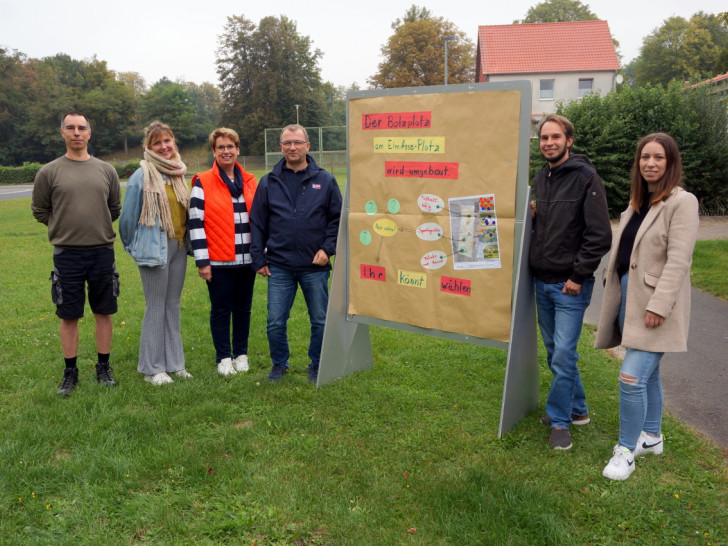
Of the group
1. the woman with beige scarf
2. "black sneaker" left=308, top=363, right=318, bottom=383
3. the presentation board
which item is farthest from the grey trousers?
the presentation board

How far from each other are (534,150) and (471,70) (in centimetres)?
4841

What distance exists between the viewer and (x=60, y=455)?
3809 mm

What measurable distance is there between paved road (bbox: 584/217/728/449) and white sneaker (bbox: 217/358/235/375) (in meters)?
3.64

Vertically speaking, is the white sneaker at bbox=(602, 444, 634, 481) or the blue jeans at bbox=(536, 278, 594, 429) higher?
the blue jeans at bbox=(536, 278, 594, 429)

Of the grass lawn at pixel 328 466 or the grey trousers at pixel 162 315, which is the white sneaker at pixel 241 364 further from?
the grey trousers at pixel 162 315

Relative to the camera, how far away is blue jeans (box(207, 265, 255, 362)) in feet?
17.0

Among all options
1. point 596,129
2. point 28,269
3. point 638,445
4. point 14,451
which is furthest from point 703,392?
point 596,129

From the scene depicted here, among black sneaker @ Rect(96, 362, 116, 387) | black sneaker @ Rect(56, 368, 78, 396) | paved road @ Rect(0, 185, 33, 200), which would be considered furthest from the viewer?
paved road @ Rect(0, 185, 33, 200)

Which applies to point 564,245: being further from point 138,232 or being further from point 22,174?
point 22,174

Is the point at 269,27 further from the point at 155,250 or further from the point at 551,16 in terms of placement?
the point at 155,250

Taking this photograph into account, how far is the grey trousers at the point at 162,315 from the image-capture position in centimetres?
500

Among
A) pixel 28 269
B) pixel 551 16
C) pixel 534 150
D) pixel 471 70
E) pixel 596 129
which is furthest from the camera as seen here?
pixel 551 16

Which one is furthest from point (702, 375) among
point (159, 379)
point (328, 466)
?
point (159, 379)

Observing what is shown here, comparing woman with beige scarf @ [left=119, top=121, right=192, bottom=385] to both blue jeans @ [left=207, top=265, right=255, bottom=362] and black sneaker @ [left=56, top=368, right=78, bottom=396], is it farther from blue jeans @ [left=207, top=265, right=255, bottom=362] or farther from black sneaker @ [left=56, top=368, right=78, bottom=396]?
black sneaker @ [left=56, top=368, right=78, bottom=396]
